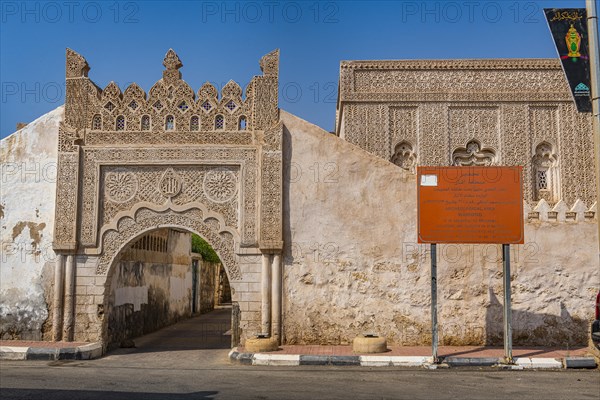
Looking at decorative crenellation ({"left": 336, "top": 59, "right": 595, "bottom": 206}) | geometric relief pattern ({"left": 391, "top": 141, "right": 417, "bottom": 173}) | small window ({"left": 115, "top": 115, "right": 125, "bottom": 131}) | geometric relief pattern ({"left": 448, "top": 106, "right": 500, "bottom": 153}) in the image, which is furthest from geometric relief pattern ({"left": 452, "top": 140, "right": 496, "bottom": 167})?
small window ({"left": 115, "top": 115, "right": 125, "bottom": 131})

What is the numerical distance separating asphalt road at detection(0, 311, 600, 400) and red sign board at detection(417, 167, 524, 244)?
2032 millimetres

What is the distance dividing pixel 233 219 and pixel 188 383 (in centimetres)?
383

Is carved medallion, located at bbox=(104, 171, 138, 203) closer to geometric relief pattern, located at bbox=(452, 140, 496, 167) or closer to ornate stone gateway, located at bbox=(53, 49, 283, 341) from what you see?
ornate stone gateway, located at bbox=(53, 49, 283, 341)

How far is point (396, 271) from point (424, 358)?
1799 mm

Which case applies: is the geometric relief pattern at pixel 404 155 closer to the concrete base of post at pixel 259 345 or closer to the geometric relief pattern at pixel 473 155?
the geometric relief pattern at pixel 473 155

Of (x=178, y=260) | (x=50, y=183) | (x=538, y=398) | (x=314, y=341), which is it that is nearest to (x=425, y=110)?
(x=178, y=260)

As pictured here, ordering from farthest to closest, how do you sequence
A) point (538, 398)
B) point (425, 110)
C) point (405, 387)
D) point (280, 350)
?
point (425, 110)
point (280, 350)
point (405, 387)
point (538, 398)

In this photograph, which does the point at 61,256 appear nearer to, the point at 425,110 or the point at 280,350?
the point at 280,350

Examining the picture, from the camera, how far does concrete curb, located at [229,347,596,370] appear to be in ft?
29.6

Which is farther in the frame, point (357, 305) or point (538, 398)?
point (357, 305)

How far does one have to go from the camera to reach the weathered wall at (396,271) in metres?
10.5

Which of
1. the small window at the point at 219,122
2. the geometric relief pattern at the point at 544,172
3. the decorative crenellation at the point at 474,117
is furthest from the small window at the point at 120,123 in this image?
the geometric relief pattern at the point at 544,172

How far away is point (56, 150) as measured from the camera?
36.9 ft

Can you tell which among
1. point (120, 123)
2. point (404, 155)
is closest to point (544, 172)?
point (404, 155)
